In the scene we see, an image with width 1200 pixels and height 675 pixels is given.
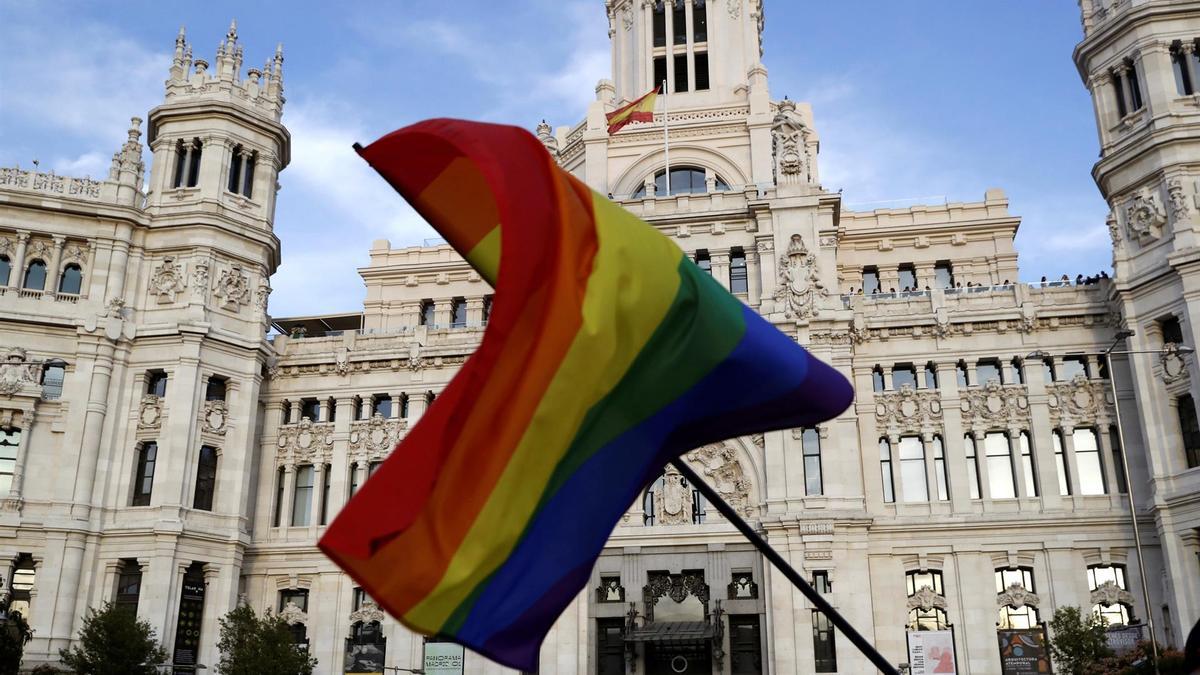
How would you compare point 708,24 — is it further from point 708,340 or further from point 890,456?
point 708,340

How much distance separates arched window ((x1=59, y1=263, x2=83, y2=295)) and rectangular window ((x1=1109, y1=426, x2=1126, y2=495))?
4547 cm

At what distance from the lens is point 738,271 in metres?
52.4

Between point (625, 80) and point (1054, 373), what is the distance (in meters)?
31.5

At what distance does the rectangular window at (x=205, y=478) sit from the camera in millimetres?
Result: 48844

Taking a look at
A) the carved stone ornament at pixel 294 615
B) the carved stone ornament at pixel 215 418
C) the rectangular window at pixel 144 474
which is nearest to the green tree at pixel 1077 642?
the carved stone ornament at pixel 294 615

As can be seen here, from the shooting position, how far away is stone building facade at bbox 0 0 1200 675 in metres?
45.5

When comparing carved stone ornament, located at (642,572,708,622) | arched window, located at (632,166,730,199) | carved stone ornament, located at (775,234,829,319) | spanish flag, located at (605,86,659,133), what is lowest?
carved stone ornament, located at (642,572,708,622)

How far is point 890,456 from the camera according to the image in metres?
49.6

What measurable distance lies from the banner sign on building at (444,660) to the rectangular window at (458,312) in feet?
68.0

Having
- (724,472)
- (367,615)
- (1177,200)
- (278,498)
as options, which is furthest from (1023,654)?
(278,498)

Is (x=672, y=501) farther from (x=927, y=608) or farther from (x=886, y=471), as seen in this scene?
(x=927, y=608)

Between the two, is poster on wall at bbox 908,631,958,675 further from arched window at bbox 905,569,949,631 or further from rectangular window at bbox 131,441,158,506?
rectangular window at bbox 131,441,158,506

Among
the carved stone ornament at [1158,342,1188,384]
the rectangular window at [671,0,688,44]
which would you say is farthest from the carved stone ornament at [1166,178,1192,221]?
the rectangular window at [671,0,688,44]

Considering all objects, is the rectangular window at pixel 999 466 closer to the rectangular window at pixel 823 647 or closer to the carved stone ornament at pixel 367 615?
the rectangular window at pixel 823 647
